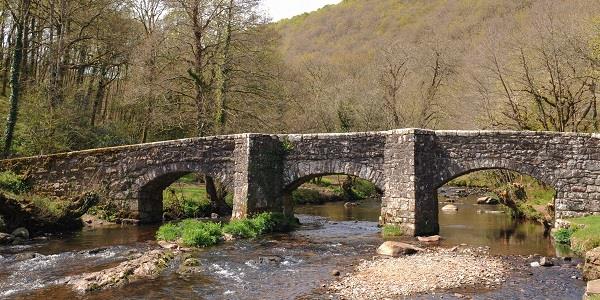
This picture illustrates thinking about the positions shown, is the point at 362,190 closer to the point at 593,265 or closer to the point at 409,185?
the point at 409,185

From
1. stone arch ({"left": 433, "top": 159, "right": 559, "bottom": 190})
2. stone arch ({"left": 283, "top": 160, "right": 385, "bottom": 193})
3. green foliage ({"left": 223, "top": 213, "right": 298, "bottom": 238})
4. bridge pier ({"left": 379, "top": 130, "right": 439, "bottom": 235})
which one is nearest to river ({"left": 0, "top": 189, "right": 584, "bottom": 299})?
green foliage ({"left": 223, "top": 213, "right": 298, "bottom": 238})

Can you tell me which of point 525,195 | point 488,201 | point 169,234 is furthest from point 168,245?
point 488,201

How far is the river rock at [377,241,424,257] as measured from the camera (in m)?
14.6

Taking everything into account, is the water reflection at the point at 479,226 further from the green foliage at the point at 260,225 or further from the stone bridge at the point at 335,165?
the green foliage at the point at 260,225

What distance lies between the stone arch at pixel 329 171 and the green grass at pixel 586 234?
602cm

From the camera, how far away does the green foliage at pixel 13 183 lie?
67.2 feet

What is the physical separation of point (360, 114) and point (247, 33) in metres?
13.4

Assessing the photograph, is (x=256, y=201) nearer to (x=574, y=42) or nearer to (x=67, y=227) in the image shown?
(x=67, y=227)

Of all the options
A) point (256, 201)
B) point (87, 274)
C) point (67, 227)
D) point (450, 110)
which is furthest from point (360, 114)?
point (87, 274)

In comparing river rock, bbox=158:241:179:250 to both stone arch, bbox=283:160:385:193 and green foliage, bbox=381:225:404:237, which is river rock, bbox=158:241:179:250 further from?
green foliage, bbox=381:225:404:237

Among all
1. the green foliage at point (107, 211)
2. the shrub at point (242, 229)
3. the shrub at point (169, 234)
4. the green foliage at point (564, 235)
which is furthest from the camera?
the green foliage at point (107, 211)

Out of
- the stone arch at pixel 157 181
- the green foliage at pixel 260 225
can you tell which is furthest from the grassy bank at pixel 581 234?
the stone arch at pixel 157 181

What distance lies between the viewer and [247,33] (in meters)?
26.3

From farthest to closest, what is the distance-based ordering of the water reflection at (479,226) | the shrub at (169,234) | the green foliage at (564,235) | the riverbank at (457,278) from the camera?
the shrub at (169,234), the water reflection at (479,226), the green foliage at (564,235), the riverbank at (457,278)
